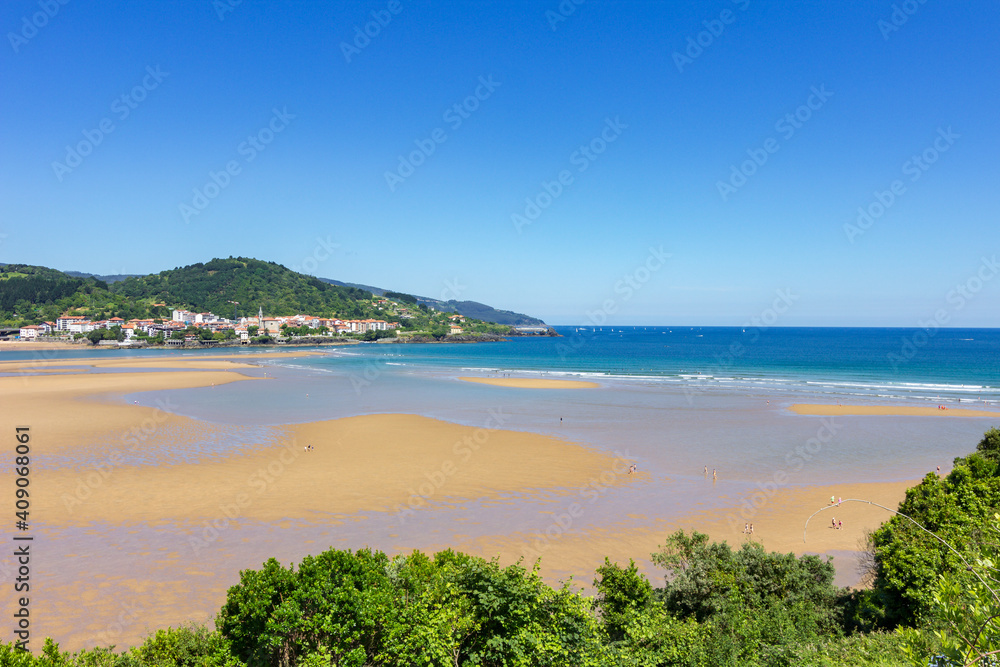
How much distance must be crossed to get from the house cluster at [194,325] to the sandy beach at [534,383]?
350 feet

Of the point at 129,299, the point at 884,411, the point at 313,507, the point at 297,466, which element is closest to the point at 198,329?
the point at 129,299

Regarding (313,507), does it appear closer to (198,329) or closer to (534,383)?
(534,383)

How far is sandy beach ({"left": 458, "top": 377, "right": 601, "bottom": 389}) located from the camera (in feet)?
187

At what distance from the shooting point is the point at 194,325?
148125mm

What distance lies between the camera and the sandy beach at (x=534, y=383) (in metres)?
57.0

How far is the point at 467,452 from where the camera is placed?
2802 cm

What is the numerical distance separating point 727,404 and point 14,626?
4332cm

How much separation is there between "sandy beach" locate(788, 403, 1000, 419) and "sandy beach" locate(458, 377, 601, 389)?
20.3 m

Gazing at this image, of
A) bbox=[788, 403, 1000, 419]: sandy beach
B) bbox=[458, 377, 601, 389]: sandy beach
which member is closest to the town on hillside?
bbox=[458, 377, 601, 389]: sandy beach

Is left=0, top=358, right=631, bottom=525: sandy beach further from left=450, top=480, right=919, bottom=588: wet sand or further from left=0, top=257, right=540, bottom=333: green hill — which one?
left=0, top=257, right=540, bottom=333: green hill

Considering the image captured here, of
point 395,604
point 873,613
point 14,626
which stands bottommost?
point 14,626

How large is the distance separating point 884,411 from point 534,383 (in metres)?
32.0

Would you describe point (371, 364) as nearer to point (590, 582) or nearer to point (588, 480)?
point (588, 480)

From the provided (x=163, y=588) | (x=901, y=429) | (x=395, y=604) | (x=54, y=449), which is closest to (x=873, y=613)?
(x=395, y=604)
